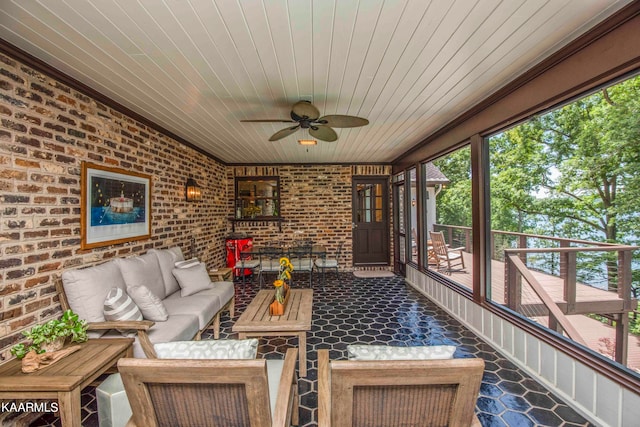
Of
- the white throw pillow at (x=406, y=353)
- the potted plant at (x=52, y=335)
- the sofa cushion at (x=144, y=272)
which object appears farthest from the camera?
the sofa cushion at (x=144, y=272)

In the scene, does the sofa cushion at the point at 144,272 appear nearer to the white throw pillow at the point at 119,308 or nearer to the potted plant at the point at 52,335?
the white throw pillow at the point at 119,308

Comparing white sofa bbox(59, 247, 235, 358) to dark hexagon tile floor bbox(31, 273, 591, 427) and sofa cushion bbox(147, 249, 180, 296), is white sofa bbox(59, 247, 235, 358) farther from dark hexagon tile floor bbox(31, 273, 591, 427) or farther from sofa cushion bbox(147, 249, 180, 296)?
dark hexagon tile floor bbox(31, 273, 591, 427)

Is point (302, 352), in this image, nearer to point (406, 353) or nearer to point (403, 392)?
point (406, 353)

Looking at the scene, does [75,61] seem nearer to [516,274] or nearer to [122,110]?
[122,110]

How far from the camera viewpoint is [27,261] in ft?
6.61

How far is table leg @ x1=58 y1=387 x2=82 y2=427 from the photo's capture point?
1505mm

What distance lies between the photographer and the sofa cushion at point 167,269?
3.28 meters

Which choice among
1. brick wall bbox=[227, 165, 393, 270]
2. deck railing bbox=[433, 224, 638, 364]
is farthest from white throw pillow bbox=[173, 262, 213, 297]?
deck railing bbox=[433, 224, 638, 364]

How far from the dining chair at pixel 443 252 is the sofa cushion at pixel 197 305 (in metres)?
4.30

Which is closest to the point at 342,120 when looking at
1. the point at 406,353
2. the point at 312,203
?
the point at 406,353

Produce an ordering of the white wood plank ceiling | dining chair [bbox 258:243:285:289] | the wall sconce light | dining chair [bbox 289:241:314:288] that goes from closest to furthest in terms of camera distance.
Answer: the white wood plank ceiling, the wall sconce light, dining chair [bbox 258:243:285:289], dining chair [bbox 289:241:314:288]

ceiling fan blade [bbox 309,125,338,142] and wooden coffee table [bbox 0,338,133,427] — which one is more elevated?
ceiling fan blade [bbox 309,125,338,142]

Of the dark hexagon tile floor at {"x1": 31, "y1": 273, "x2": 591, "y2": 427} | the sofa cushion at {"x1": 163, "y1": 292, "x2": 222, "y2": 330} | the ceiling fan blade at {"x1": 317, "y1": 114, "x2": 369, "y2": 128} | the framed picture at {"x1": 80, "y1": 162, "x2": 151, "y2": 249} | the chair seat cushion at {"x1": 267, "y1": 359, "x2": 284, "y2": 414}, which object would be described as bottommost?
the dark hexagon tile floor at {"x1": 31, "y1": 273, "x2": 591, "y2": 427}

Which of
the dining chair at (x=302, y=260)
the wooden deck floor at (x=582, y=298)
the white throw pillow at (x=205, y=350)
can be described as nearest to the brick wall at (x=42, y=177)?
the white throw pillow at (x=205, y=350)
